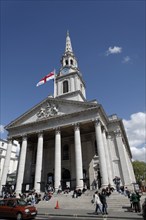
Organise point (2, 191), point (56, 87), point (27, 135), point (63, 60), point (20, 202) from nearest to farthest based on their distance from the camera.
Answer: point (20, 202) → point (2, 191) → point (27, 135) → point (56, 87) → point (63, 60)

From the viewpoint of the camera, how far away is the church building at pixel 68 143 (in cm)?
2611

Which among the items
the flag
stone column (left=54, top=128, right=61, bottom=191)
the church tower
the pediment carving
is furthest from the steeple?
stone column (left=54, top=128, right=61, bottom=191)

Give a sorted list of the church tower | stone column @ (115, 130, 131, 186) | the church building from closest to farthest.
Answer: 1. the church building
2. stone column @ (115, 130, 131, 186)
3. the church tower

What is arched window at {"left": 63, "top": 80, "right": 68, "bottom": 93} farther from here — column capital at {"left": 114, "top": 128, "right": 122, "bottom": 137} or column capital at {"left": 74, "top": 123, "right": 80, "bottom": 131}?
column capital at {"left": 114, "top": 128, "right": 122, "bottom": 137}

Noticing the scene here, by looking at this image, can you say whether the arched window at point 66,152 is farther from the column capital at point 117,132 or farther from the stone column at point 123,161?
the column capital at point 117,132

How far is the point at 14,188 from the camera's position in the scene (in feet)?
89.4

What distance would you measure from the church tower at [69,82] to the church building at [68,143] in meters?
1.37

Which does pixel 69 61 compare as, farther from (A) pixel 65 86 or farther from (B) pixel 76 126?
(B) pixel 76 126

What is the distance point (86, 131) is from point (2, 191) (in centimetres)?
1651

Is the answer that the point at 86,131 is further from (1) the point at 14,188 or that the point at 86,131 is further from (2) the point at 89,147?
(1) the point at 14,188

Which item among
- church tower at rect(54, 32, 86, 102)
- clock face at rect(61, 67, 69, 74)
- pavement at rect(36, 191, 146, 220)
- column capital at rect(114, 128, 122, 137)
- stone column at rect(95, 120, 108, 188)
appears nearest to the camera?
pavement at rect(36, 191, 146, 220)

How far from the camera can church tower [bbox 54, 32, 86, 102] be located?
37.0 m

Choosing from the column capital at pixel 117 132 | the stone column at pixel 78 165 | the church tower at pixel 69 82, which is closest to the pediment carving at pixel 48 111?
the stone column at pixel 78 165

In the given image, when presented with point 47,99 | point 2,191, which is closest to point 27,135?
point 47,99
